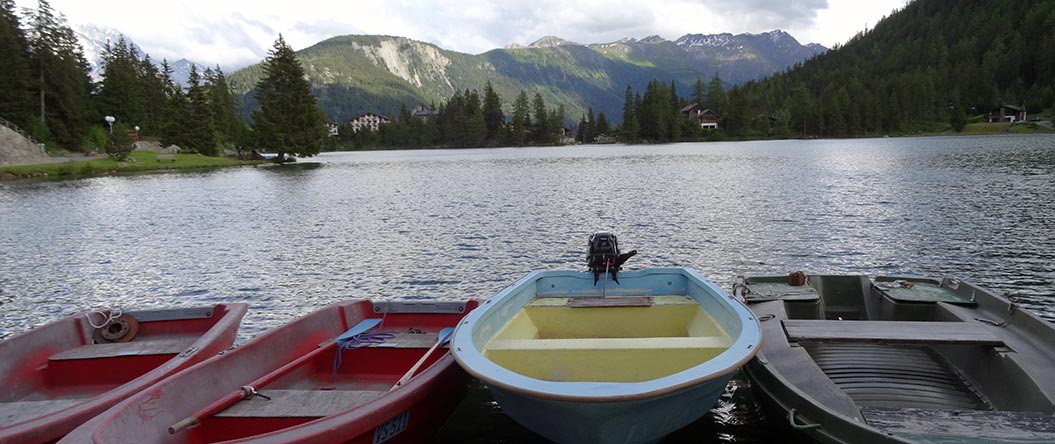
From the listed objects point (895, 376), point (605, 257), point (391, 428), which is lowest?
point (895, 376)

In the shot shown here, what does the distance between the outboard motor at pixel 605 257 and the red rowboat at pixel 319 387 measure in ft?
7.55

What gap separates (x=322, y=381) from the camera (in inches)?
340

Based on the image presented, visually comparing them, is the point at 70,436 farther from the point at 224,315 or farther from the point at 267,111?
the point at 267,111

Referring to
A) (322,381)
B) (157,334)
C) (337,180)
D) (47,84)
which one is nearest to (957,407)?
(322,381)

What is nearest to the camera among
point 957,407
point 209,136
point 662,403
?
point 662,403

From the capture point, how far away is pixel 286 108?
97.3 meters

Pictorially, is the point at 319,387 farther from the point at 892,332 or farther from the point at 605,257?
the point at 892,332

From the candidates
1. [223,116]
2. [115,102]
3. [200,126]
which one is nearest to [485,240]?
[200,126]

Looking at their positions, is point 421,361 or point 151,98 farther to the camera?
point 151,98

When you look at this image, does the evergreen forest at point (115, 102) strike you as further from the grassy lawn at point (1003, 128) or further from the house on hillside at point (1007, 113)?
the house on hillside at point (1007, 113)

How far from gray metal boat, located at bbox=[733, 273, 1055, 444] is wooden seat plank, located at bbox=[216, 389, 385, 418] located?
16.4ft

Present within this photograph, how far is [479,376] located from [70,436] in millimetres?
3694

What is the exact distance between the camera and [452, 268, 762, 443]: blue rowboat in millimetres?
5500

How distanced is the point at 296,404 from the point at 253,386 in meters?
0.73
